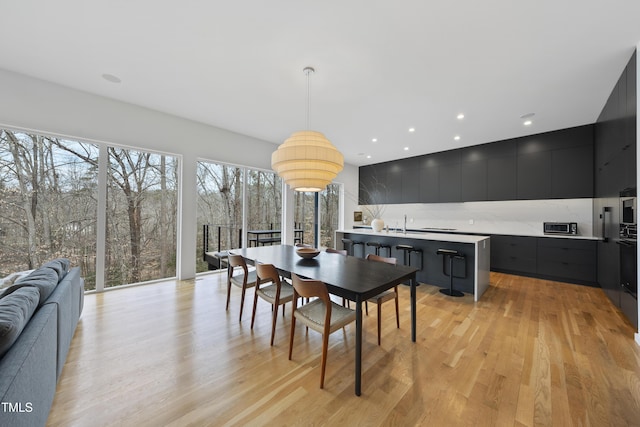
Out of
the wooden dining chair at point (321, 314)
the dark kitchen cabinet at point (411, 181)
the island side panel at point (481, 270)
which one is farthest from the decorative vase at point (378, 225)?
the wooden dining chair at point (321, 314)

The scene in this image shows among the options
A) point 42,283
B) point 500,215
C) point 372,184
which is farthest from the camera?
point 372,184

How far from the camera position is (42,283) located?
6.01ft

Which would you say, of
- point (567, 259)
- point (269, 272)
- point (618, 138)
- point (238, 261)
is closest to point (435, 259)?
point (567, 259)

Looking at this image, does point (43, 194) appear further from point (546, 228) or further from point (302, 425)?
point (546, 228)

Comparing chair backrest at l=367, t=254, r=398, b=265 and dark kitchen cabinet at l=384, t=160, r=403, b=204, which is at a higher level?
dark kitchen cabinet at l=384, t=160, r=403, b=204

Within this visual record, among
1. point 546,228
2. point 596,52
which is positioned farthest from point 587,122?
point 596,52

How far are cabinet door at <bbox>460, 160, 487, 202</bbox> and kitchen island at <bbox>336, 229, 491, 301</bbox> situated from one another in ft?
5.75

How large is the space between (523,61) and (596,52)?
635 millimetres

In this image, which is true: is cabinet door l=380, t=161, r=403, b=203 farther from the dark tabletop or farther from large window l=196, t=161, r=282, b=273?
the dark tabletop

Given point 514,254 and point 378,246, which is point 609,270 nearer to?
point 514,254

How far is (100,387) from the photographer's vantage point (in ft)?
5.81

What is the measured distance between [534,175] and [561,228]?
1130 mm

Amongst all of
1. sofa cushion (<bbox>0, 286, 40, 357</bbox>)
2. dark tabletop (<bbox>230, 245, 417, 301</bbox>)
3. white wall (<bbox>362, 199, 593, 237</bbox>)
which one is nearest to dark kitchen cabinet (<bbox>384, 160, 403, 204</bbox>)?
white wall (<bbox>362, 199, 593, 237</bbox>)

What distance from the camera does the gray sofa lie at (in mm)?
1012
